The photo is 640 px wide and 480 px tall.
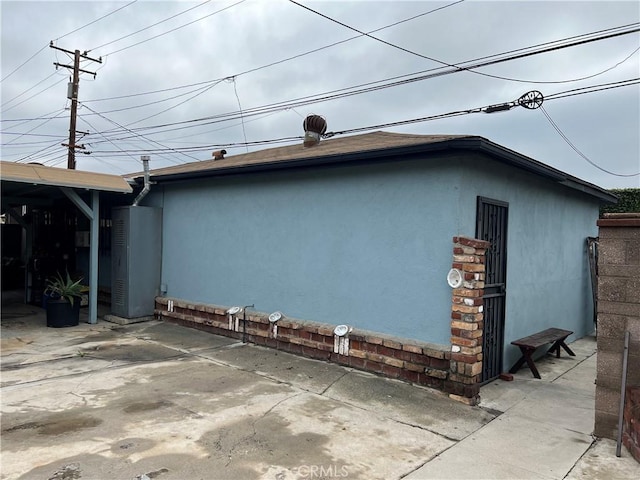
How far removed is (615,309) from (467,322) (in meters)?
1.28

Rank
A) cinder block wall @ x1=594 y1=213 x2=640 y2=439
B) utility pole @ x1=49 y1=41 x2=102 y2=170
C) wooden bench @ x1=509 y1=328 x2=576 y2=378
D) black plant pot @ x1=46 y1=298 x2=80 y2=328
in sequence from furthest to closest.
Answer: utility pole @ x1=49 y1=41 x2=102 y2=170 → black plant pot @ x1=46 y1=298 x2=80 y2=328 → wooden bench @ x1=509 y1=328 x2=576 y2=378 → cinder block wall @ x1=594 y1=213 x2=640 y2=439

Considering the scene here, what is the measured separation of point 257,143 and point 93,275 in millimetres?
7039

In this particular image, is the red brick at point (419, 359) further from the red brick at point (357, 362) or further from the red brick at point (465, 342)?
the red brick at point (357, 362)

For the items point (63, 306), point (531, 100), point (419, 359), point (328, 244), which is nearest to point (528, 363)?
point (419, 359)

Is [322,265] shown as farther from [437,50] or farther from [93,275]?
[437,50]

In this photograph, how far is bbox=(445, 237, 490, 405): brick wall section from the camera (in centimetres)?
429

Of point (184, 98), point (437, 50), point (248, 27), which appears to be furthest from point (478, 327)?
point (184, 98)

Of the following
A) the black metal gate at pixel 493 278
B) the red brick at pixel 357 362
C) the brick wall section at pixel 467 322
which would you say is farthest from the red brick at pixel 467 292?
the red brick at pixel 357 362

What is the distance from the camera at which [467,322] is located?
4328 millimetres

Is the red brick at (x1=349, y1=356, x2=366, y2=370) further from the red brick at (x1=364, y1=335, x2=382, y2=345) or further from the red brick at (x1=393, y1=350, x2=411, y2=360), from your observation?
the red brick at (x1=393, y1=350, x2=411, y2=360)

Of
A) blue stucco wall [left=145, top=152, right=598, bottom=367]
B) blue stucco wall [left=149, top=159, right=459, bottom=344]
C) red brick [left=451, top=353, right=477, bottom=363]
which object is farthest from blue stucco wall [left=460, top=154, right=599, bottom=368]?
red brick [left=451, top=353, right=477, bottom=363]

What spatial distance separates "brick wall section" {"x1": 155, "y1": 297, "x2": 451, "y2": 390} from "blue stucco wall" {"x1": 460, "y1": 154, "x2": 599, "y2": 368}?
1.39 metres

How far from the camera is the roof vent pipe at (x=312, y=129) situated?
8.52 metres

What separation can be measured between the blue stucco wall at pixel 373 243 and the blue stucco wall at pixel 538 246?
0.02 m
